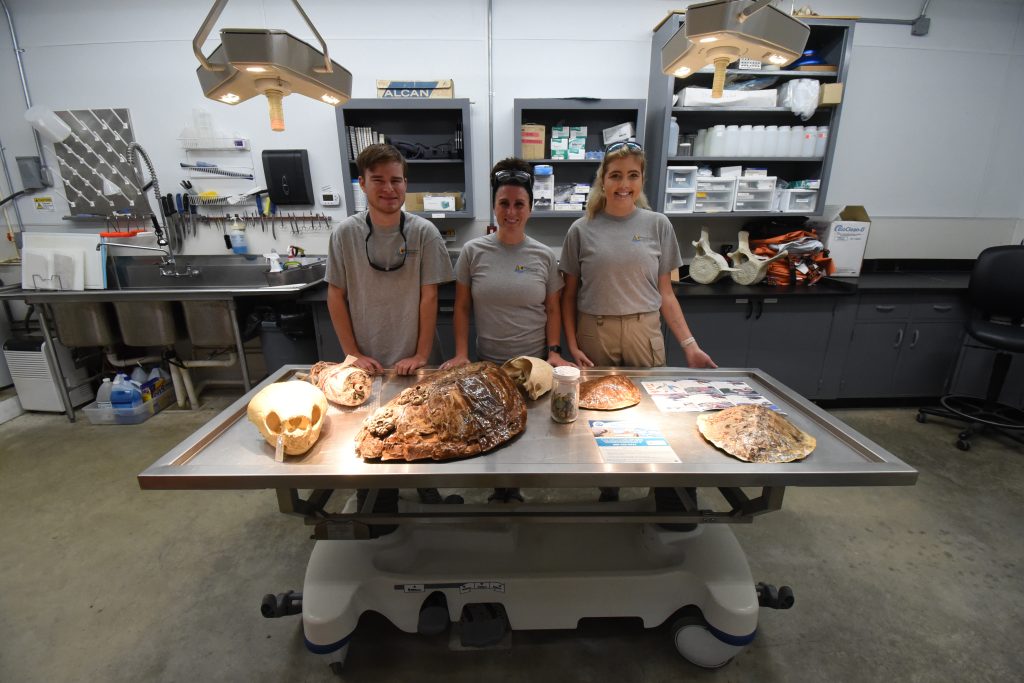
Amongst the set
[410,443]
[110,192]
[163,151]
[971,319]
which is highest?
[163,151]

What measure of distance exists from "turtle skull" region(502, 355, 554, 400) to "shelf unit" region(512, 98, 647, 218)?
198 centimetres

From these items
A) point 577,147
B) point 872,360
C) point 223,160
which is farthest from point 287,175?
point 872,360

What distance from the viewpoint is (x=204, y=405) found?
139 inches

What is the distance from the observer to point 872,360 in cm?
326

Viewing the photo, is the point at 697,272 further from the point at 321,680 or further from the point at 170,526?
the point at 170,526

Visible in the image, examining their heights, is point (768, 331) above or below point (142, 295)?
below

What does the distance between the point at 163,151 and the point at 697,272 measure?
424 centimetres

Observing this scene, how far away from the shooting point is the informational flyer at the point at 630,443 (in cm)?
112

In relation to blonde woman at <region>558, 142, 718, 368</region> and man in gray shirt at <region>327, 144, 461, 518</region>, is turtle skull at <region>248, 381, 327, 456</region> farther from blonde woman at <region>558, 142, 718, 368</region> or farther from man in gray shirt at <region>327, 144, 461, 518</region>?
blonde woman at <region>558, 142, 718, 368</region>

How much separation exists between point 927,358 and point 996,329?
0.50 meters

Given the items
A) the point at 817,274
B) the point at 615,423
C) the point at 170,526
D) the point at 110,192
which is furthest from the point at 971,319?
the point at 110,192

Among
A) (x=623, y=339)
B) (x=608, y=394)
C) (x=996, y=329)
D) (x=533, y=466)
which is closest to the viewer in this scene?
(x=533, y=466)

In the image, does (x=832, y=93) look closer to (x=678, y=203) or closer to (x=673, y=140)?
(x=673, y=140)

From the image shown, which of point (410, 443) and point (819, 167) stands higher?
point (819, 167)
